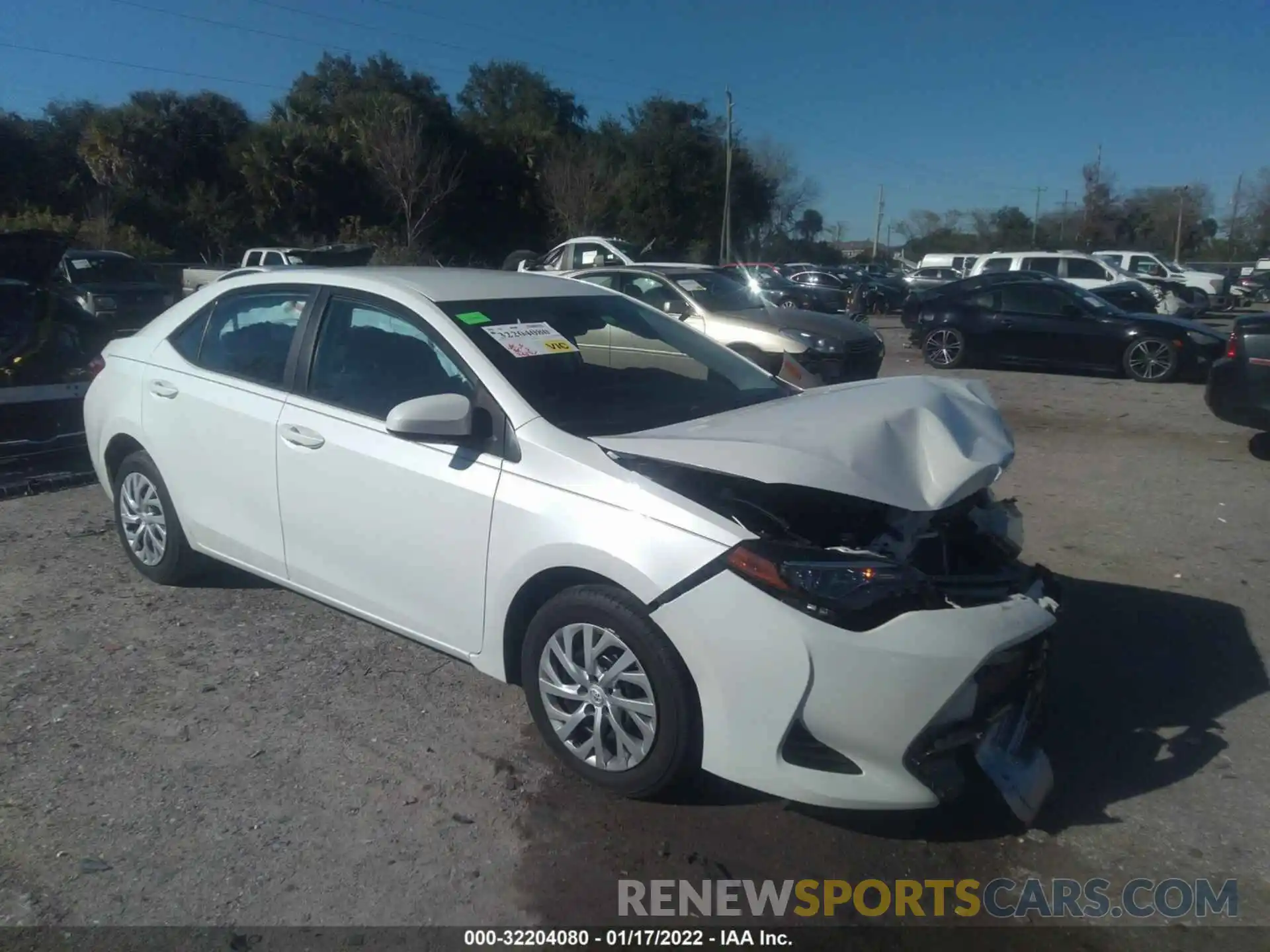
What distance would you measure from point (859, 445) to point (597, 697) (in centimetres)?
124

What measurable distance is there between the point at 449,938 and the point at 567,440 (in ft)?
5.34

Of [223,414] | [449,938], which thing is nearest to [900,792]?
[449,938]

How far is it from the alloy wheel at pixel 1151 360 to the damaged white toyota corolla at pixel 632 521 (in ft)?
37.8

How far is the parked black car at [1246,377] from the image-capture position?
8617mm

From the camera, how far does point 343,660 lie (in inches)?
185

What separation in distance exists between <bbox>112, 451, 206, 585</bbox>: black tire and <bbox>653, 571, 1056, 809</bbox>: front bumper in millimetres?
3042

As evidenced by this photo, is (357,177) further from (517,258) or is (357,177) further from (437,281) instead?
(437,281)

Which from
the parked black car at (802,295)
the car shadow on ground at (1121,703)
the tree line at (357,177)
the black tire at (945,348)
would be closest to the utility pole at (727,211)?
the tree line at (357,177)

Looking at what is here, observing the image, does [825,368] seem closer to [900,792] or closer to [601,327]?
[601,327]

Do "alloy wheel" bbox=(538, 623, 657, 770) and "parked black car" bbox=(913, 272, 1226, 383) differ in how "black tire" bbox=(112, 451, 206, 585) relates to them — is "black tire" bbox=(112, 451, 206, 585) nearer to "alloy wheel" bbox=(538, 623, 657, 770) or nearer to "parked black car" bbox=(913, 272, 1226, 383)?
"alloy wheel" bbox=(538, 623, 657, 770)

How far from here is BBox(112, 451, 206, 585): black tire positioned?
17.0 ft

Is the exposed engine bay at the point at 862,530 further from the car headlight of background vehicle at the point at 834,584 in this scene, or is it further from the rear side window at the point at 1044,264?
the rear side window at the point at 1044,264

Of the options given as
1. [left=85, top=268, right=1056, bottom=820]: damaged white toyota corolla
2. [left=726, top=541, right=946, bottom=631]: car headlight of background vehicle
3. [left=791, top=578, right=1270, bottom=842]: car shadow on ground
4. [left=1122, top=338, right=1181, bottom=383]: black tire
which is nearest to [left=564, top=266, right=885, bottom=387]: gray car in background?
[left=1122, top=338, right=1181, bottom=383]: black tire

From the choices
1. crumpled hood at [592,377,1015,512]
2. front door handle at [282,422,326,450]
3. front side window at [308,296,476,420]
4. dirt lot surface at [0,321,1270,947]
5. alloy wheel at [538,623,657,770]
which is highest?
front side window at [308,296,476,420]
